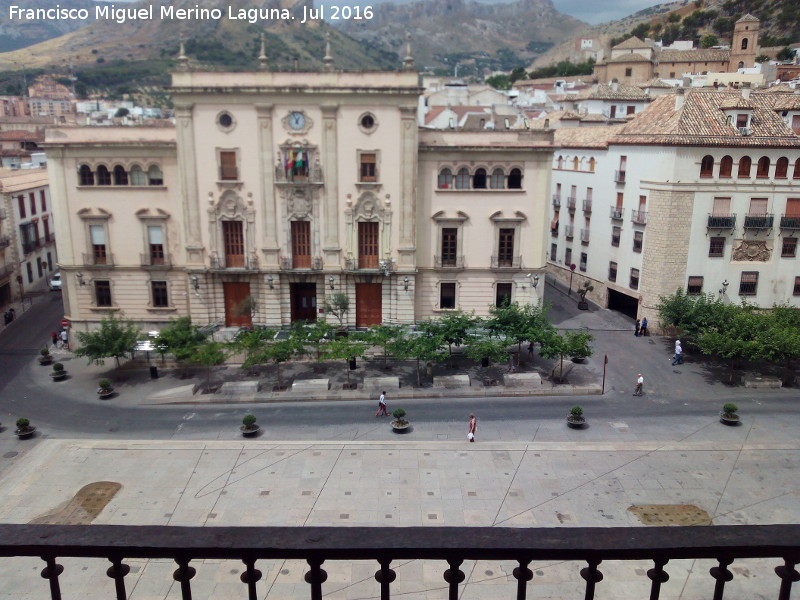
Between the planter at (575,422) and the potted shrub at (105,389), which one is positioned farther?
the potted shrub at (105,389)

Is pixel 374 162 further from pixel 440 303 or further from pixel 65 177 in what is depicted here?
pixel 65 177

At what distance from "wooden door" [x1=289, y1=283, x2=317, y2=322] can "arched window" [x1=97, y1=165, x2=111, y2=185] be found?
12.5 meters

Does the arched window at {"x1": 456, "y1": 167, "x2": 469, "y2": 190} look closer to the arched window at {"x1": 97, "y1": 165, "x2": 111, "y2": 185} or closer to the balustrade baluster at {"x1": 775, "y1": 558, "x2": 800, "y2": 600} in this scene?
the arched window at {"x1": 97, "y1": 165, "x2": 111, "y2": 185}

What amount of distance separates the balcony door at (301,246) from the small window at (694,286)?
23.7m

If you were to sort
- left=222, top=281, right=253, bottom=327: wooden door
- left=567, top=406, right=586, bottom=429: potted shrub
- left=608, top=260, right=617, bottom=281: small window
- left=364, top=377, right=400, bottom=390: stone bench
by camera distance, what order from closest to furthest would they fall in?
left=567, top=406, right=586, bottom=429: potted shrub
left=364, top=377, right=400, bottom=390: stone bench
left=222, top=281, right=253, bottom=327: wooden door
left=608, top=260, right=617, bottom=281: small window

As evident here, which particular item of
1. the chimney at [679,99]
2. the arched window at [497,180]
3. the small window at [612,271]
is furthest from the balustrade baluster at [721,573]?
the small window at [612,271]

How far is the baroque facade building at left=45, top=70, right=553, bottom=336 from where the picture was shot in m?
36.9

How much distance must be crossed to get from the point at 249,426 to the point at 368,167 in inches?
681

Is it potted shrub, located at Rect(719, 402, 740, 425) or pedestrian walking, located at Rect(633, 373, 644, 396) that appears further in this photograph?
pedestrian walking, located at Rect(633, 373, 644, 396)

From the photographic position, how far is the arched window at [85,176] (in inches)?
1507

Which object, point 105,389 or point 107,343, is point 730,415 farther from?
point 107,343

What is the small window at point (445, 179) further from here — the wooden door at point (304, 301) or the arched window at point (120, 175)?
the arched window at point (120, 175)

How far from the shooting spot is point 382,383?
32375mm

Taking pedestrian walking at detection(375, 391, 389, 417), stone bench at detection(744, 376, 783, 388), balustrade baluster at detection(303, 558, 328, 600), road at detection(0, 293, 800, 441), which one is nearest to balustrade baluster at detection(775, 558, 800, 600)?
balustrade baluster at detection(303, 558, 328, 600)
